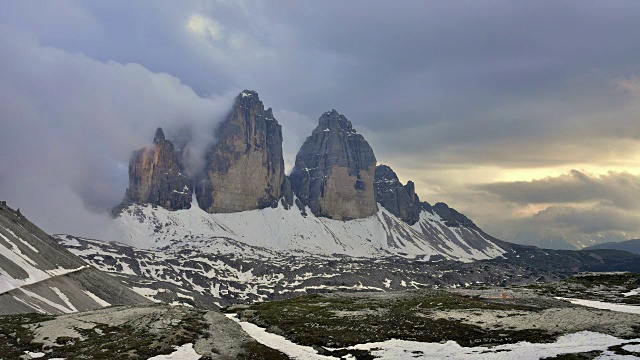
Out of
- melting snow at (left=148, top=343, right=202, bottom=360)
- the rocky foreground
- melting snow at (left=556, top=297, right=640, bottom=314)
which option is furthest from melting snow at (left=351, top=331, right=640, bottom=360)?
melting snow at (left=556, top=297, right=640, bottom=314)

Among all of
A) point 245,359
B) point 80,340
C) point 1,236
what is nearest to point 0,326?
point 80,340

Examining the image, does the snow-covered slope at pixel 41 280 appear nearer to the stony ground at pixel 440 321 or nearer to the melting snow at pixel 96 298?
the melting snow at pixel 96 298

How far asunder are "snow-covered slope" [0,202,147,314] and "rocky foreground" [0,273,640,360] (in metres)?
31.4

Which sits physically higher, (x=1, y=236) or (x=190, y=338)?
(x=1, y=236)

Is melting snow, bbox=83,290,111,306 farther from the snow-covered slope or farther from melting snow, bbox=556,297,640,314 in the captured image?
melting snow, bbox=556,297,640,314

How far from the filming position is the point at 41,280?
→ 12938cm

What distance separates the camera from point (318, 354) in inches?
2235

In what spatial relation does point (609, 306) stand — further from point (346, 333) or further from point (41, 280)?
point (41, 280)

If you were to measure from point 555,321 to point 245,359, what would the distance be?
40665 millimetres

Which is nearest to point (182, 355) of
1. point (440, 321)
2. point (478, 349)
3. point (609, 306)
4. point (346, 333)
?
point (346, 333)

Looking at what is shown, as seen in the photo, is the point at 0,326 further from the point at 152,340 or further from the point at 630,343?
the point at 630,343

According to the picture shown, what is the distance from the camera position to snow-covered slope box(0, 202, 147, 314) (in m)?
114

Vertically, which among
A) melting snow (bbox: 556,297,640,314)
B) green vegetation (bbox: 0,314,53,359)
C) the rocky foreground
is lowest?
green vegetation (bbox: 0,314,53,359)

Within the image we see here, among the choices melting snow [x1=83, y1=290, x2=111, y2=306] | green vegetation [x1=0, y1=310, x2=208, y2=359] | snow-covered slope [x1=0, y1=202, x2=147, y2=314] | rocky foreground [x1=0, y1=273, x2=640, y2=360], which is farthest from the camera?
melting snow [x1=83, y1=290, x2=111, y2=306]
